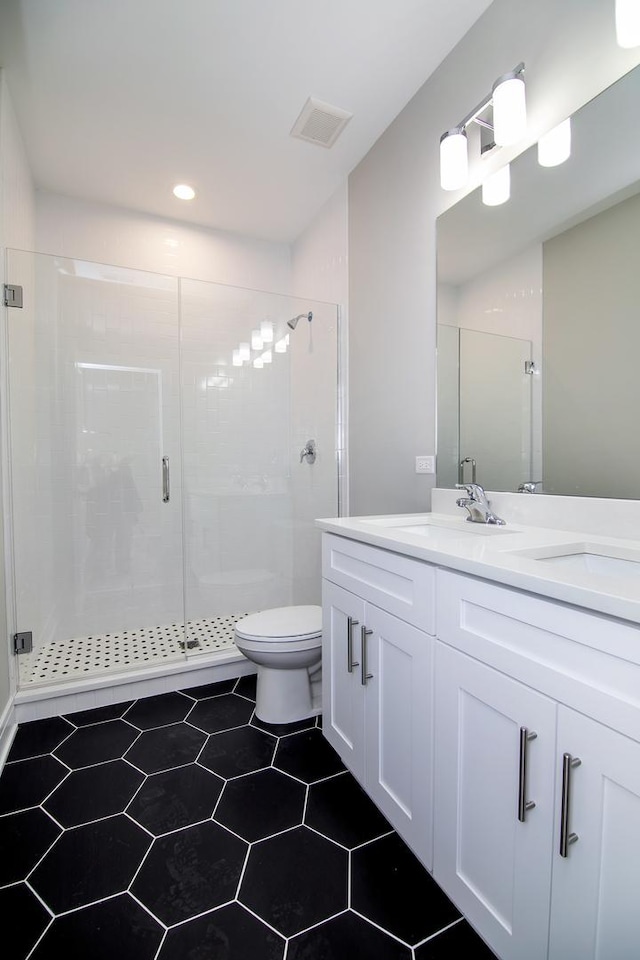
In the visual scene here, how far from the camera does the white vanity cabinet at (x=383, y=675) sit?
104cm

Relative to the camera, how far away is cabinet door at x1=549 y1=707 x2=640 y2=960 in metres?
0.61

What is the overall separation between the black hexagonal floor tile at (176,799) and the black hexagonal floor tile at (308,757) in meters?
0.23

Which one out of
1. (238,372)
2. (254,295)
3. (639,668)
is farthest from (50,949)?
(254,295)

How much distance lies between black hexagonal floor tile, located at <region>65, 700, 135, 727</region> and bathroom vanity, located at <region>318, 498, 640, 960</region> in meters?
1.13

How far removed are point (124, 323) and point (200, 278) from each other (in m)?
0.60

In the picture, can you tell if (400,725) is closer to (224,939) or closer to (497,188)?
(224,939)

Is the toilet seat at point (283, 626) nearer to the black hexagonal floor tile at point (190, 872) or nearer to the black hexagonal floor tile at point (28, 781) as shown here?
the black hexagonal floor tile at point (190, 872)

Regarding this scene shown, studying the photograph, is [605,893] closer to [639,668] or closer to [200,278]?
[639,668]

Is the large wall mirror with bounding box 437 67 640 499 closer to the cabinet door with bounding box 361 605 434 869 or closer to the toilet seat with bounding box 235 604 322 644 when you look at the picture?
the cabinet door with bounding box 361 605 434 869

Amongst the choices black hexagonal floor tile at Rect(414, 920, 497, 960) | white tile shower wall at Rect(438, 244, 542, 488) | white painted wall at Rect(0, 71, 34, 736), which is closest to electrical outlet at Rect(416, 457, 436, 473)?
white tile shower wall at Rect(438, 244, 542, 488)

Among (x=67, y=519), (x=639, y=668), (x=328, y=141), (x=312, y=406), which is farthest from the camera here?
(x=312, y=406)

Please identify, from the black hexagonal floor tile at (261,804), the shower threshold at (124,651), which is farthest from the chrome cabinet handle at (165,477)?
the black hexagonal floor tile at (261,804)

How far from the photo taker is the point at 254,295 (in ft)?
9.09

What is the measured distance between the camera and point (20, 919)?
99 centimetres
